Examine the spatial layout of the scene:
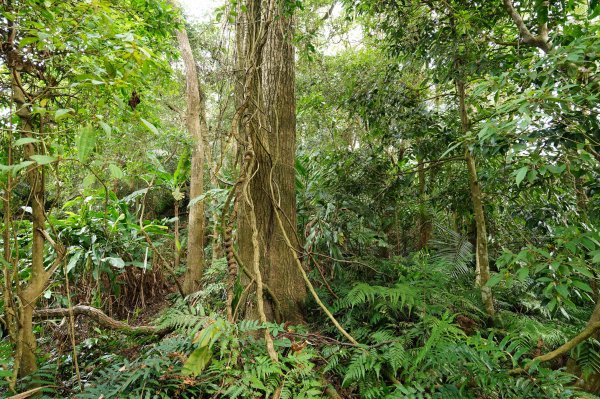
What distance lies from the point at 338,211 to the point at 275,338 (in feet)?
4.10

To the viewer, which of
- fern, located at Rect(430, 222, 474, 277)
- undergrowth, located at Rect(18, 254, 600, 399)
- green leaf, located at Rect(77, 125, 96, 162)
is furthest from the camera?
fern, located at Rect(430, 222, 474, 277)

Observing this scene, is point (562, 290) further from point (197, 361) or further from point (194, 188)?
point (194, 188)

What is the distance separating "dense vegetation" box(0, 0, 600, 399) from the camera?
1.53m

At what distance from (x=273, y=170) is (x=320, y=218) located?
656mm

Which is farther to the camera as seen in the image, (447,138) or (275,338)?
(447,138)

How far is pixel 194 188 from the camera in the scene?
16.8ft

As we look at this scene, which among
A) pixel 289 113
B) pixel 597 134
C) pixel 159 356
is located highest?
pixel 289 113

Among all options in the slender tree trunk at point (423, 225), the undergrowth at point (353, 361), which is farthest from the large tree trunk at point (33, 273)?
the slender tree trunk at point (423, 225)

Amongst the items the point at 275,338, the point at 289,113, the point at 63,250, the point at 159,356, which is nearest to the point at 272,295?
the point at 275,338

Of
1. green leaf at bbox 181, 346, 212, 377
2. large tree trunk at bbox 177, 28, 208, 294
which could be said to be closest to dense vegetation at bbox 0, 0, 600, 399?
green leaf at bbox 181, 346, 212, 377

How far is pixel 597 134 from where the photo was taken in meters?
1.56

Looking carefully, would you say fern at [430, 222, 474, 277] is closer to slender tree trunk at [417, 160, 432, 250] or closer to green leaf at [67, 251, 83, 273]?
slender tree trunk at [417, 160, 432, 250]

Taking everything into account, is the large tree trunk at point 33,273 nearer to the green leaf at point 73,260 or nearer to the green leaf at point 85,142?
the green leaf at point 85,142

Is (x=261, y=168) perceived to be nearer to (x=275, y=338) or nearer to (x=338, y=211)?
(x=338, y=211)
